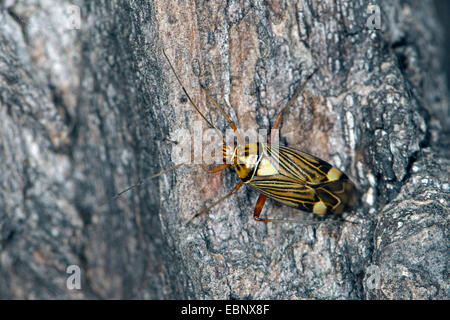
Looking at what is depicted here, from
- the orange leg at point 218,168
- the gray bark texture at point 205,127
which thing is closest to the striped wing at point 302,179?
the gray bark texture at point 205,127

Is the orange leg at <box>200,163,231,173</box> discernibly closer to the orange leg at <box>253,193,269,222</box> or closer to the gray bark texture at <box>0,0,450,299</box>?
the gray bark texture at <box>0,0,450,299</box>

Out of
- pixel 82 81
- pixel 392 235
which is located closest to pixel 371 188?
pixel 392 235

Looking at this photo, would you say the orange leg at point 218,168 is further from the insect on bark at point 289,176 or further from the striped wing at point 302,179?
the striped wing at point 302,179

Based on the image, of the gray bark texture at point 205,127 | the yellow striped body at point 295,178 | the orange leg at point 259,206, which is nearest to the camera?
the gray bark texture at point 205,127

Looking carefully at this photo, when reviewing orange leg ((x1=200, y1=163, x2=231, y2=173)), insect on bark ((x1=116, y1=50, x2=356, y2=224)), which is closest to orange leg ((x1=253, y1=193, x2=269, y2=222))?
insect on bark ((x1=116, y1=50, x2=356, y2=224))

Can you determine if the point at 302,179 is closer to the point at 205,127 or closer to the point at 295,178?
the point at 295,178

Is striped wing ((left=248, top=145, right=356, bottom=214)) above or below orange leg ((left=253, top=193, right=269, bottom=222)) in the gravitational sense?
above
